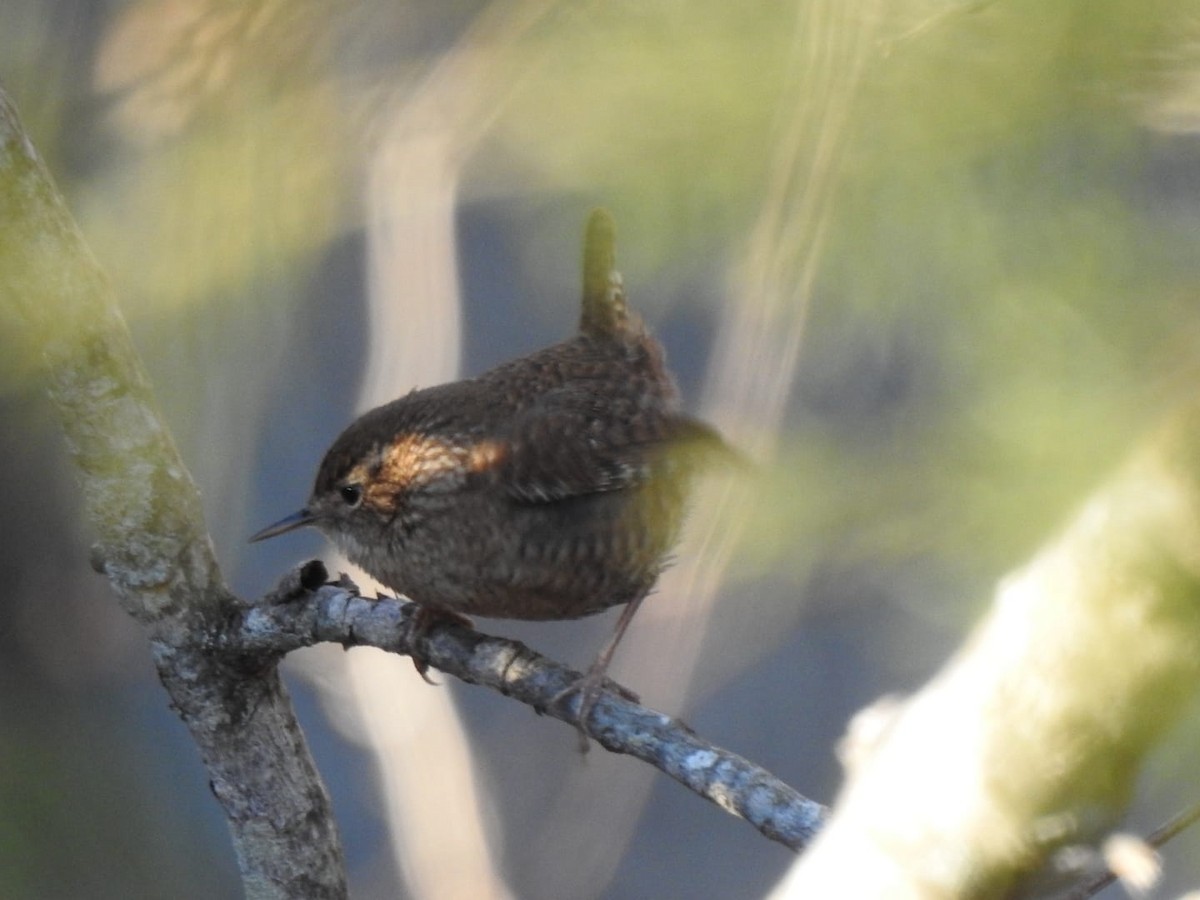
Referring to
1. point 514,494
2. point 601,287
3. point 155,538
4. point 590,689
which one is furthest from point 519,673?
point 601,287

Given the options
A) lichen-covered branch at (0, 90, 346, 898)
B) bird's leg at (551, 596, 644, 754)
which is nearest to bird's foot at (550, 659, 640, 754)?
bird's leg at (551, 596, 644, 754)

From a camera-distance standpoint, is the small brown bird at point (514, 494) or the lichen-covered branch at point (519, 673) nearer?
the lichen-covered branch at point (519, 673)

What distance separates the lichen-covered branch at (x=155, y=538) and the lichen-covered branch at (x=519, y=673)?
8cm

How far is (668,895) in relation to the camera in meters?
4.43

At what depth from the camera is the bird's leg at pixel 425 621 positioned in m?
2.35

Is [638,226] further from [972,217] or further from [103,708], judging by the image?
[103,708]

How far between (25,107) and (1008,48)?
336 centimetres

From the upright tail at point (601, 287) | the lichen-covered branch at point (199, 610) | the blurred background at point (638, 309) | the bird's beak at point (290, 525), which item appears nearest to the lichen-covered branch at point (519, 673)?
the lichen-covered branch at point (199, 610)

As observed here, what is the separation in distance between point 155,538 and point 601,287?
100 centimetres

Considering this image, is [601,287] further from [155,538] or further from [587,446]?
[155,538]

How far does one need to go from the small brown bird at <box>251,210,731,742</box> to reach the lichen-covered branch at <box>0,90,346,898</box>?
285mm

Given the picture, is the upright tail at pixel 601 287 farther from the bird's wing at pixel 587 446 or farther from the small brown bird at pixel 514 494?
the bird's wing at pixel 587 446

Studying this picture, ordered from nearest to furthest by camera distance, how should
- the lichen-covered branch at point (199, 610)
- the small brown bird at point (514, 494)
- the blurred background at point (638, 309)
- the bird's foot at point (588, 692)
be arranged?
1. the blurred background at point (638, 309)
2. the lichen-covered branch at point (199, 610)
3. the bird's foot at point (588, 692)
4. the small brown bird at point (514, 494)

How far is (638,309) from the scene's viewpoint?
10.0ft
